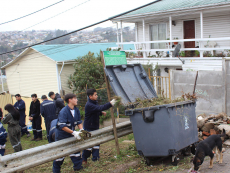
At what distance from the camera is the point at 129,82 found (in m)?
5.31

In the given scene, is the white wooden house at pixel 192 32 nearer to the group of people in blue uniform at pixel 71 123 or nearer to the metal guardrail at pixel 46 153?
the group of people in blue uniform at pixel 71 123

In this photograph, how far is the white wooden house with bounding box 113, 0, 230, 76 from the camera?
11.7 meters

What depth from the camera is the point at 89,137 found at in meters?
4.70

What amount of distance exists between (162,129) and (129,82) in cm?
142

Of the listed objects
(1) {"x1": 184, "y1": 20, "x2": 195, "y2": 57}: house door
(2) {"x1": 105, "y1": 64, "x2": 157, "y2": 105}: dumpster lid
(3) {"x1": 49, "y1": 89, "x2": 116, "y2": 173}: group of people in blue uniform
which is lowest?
(3) {"x1": 49, "y1": 89, "x2": 116, "y2": 173}: group of people in blue uniform

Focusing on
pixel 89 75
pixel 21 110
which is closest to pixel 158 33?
pixel 89 75

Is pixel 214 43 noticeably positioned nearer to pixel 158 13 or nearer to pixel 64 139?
pixel 158 13

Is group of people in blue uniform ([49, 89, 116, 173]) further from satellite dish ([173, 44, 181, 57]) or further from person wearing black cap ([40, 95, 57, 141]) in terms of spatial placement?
satellite dish ([173, 44, 181, 57])

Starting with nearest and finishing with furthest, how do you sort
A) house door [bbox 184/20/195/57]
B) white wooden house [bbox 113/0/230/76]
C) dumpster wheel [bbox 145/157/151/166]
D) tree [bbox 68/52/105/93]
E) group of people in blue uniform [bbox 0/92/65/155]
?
dumpster wheel [bbox 145/157/151/166], group of people in blue uniform [bbox 0/92/65/155], white wooden house [bbox 113/0/230/76], tree [bbox 68/52/105/93], house door [bbox 184/20/195/57]

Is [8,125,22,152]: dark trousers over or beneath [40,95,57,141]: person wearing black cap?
beneath

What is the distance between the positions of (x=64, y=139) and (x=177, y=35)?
12230 millimetres

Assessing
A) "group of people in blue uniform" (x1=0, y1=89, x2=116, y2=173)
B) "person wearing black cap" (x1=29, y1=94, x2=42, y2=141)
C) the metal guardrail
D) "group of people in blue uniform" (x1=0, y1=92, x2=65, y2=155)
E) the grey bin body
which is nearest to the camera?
the metal guardrail

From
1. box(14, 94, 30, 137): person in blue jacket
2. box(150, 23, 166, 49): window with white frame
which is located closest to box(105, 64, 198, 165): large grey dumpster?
box(14, 94, 30, 137): person in blue jacket

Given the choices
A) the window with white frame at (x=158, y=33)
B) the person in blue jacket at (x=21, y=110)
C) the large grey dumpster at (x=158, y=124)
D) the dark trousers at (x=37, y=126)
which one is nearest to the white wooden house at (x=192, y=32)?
the window with white frame at (x=158, y=33)
